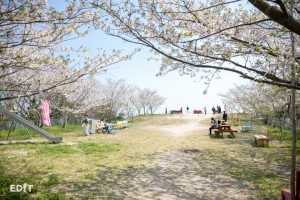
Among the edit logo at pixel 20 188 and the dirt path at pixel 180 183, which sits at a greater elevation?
the edit logo at pixel 20 188

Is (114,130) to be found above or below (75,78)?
below

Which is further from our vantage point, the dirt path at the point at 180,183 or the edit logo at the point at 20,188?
the dirt path at the point at 180,183

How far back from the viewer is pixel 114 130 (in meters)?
22.4

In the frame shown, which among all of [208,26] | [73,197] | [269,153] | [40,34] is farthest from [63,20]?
[269,153]

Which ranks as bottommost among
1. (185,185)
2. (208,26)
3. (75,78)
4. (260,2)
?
(185,185)

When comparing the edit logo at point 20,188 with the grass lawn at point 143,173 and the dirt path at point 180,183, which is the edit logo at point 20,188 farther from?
the dirt path at point 180,183

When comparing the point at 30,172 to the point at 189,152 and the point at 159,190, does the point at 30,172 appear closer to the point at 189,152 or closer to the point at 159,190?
the point at 159,190

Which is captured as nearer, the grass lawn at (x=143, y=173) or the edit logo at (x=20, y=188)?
the edit logo at (x=20, y=188)

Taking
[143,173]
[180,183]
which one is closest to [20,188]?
[143,173]

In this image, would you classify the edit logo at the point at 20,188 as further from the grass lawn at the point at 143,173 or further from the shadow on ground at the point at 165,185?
the shadow on ground at the point at 165,185

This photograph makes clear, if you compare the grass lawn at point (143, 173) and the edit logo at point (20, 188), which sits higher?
the edit logo at point (20, 188)

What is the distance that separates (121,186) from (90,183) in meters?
0.85

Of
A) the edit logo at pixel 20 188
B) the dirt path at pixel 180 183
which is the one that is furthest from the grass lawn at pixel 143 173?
the edit logo at pixel 20 188

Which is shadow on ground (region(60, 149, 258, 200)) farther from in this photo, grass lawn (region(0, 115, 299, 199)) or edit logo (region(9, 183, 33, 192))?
edit logo (region(9, 183, 33, 192))
